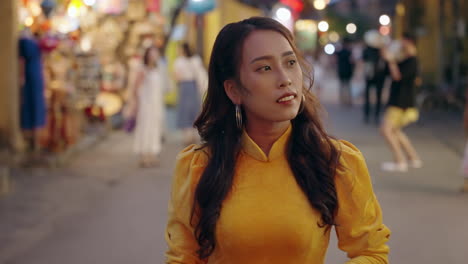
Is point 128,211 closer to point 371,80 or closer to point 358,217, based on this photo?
point 358,217

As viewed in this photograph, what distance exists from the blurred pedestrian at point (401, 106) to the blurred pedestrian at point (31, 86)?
4.95 metres

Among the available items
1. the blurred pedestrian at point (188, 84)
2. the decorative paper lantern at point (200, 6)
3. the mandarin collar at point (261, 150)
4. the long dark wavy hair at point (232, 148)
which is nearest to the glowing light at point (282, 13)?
the decorative paper lantern at point (200, 6)

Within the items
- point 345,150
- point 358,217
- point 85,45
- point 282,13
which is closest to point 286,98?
point 345,150

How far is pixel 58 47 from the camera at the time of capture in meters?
14.0

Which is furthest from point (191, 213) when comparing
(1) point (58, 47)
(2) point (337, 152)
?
(1) point (58, 47)

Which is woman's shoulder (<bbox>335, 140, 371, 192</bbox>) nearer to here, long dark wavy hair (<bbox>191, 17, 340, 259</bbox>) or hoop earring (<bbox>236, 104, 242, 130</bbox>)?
long dark wavy hair (<bbox>191, 17, 340, 259</bbox>)

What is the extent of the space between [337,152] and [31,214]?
743cm

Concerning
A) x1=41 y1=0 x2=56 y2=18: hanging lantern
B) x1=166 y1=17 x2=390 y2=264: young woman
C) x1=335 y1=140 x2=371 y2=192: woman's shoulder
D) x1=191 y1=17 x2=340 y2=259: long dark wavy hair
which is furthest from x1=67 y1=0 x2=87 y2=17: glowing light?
x1=335 y1=140 x2=371 y2=192: woman's shoulder

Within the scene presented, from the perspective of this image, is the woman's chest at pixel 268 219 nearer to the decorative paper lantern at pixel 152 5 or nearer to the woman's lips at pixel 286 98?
the woman's lips at pixel 286 98

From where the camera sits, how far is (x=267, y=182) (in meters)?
2.68

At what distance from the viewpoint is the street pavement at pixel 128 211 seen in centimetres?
769

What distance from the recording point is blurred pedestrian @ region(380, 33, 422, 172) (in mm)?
13086

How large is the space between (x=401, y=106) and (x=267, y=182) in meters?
10.7

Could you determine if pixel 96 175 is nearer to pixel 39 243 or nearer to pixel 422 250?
pixel 39 243
